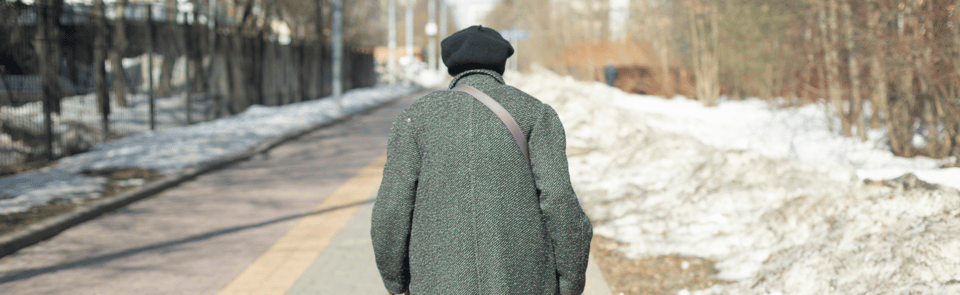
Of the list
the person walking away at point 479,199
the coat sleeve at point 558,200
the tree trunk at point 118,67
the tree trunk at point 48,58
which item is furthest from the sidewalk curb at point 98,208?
the coat sleeve at point 558,200

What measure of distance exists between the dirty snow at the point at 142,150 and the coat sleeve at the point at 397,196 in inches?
247

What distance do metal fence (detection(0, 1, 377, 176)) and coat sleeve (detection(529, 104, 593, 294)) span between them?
9.30 metres

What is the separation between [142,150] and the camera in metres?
11.8

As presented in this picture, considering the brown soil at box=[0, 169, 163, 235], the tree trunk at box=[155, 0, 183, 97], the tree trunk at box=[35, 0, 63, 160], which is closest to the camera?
the brown soil at box=[0, 169, 163, 235]

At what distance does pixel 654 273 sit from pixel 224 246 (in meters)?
3.43

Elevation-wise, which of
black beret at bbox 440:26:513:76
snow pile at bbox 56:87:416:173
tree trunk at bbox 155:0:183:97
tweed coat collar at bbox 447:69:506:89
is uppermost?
black beret at bbox 440:26:513:76

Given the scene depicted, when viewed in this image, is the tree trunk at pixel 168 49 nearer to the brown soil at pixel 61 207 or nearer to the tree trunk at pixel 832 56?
the brown soil at pixel 61 207

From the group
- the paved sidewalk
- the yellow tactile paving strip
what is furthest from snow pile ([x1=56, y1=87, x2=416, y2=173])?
the yellow tactile paving strip

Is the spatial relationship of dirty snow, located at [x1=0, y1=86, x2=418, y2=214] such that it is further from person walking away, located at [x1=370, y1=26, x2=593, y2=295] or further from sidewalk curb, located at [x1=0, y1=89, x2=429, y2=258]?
person walking away, located at [x1=370, y1=26, x2=593, y2=295]

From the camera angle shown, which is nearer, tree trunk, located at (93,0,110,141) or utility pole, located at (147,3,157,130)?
tree trunk, located at (93,0,110,141)

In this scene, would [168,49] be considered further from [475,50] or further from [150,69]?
[475,50]

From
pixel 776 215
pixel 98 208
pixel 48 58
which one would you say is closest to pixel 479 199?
pixel 776 215

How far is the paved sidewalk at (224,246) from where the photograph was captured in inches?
204

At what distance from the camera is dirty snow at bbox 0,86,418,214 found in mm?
8359
